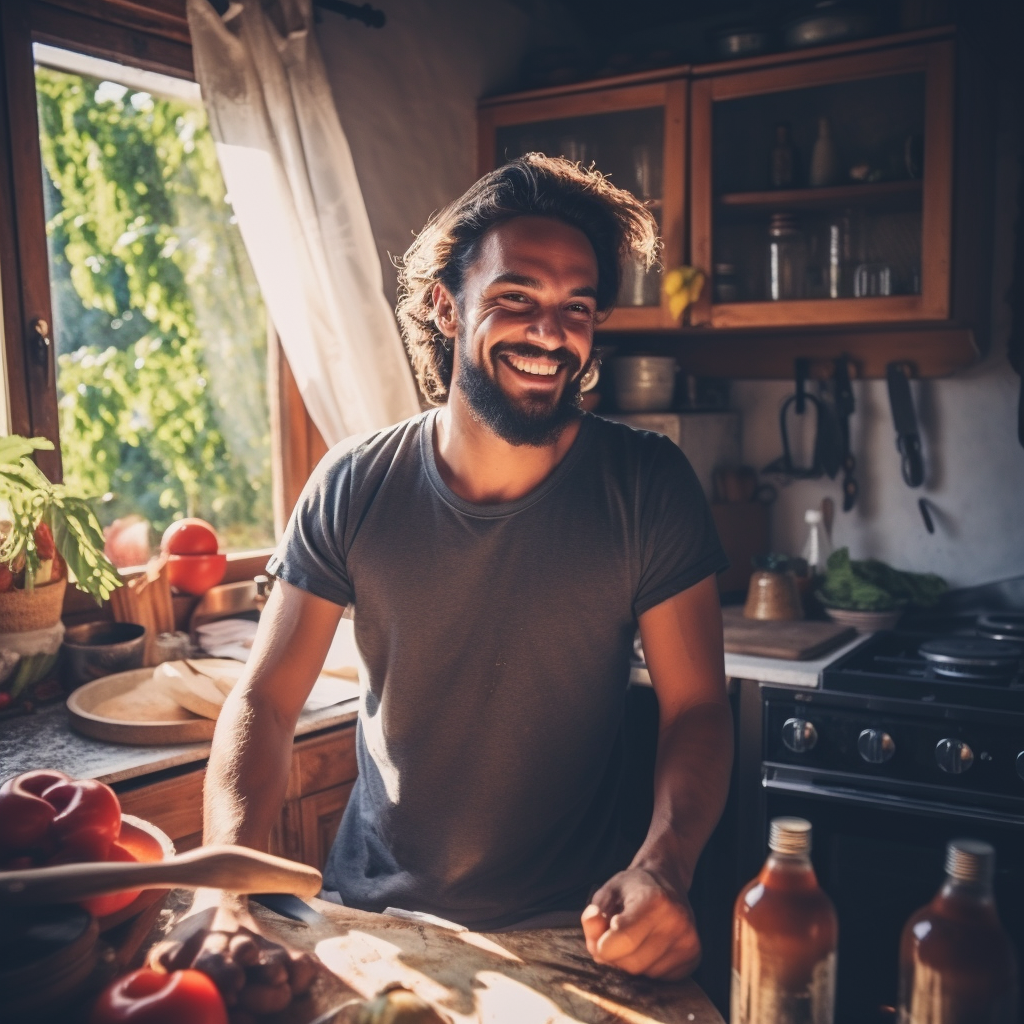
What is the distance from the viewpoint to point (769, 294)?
2.53m

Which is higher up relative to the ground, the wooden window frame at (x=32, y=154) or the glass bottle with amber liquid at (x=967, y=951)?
the wooden window frame at (x=32, y=154)

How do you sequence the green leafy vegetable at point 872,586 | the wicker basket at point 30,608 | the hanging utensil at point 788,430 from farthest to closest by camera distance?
1. the hanging utensil at point 788,430
2. the green leafy vegetable at point 872,586
3. the wicker basket at point 30,608

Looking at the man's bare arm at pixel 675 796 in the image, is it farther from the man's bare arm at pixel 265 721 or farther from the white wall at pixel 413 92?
the white wall at pixel 413 92

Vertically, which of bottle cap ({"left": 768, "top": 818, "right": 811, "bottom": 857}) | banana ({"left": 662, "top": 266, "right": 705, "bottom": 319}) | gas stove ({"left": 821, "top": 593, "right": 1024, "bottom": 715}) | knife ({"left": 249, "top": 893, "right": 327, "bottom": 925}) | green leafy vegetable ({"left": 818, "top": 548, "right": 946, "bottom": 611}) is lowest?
gas stove ({"left": 821, "top": 593, "right": 1024, "bottom": 715})

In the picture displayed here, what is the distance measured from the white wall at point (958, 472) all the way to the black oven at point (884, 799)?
2.83ft

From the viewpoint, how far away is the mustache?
1536mm

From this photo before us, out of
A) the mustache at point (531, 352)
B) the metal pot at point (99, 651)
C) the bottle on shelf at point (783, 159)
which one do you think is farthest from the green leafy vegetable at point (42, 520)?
the bottle on shelf at point (783, 159)

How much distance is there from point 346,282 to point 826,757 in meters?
1.40

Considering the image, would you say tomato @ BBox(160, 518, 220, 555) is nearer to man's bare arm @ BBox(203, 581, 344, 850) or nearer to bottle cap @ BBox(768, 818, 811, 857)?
man's bare arm @ BBox(203, 581, 344, 850)

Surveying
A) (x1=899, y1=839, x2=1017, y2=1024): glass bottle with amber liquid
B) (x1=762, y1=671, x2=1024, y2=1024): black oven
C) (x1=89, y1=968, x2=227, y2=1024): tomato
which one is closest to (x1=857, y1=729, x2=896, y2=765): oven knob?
(x1=762, y1=671, x2=1024, y2=1024): black oven

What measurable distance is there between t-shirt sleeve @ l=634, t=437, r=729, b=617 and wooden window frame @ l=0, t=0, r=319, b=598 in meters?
1.20

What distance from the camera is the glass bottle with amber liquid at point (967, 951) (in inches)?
25.5

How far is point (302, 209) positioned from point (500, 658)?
4.05ft

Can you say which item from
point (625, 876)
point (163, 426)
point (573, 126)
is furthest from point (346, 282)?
point (625, 876)
